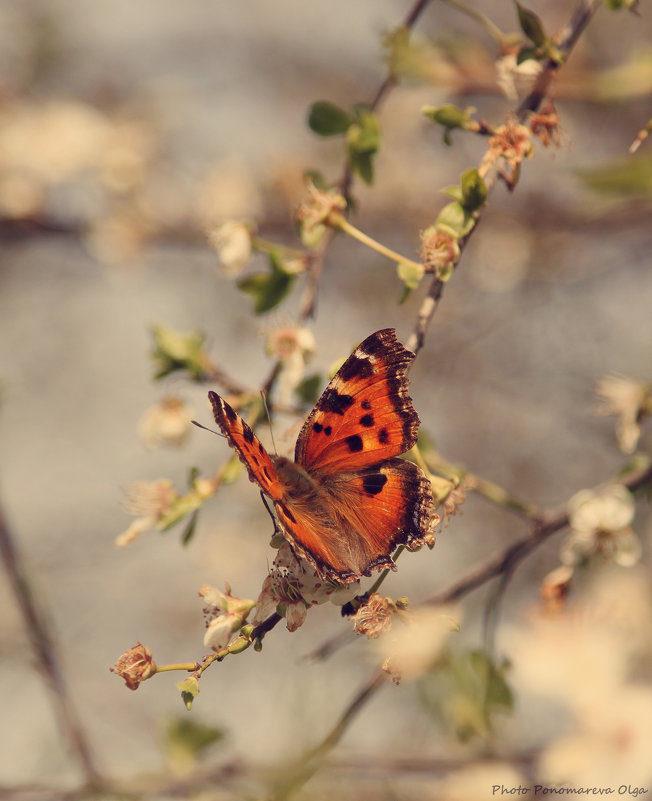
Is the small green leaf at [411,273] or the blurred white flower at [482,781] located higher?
the small green leaf at [411,273]

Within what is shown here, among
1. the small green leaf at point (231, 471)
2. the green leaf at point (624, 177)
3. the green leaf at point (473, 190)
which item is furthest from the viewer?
the small green leaf at point (231, 471)

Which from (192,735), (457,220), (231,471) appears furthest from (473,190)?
(192,735)

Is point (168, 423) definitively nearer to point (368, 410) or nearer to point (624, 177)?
point (368, 410)

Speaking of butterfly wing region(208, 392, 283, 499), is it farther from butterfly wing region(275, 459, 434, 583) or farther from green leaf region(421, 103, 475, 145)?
green leaf region(421, 103, 475, 145)

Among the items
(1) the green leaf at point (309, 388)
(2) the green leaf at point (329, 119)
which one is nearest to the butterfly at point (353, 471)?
(1) the green leaf at point (309, 388)

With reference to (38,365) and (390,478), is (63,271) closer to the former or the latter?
(38,365)

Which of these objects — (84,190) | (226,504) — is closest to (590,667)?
(84,190)

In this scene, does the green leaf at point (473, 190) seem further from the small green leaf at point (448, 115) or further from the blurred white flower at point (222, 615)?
the blurred white flower at point (222, 615)
